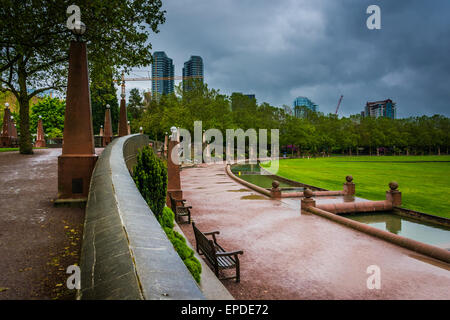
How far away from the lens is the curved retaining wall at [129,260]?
139 centimetres

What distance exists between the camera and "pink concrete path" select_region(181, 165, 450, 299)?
21.0 ft

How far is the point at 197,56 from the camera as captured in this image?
603 ft

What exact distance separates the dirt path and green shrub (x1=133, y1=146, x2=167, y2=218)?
216cm

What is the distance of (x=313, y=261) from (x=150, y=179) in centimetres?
523

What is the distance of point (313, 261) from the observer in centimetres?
798

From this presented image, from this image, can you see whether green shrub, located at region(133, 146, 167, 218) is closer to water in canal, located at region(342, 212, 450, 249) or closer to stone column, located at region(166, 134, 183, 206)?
stone column, located at region(166, 134, 183, 206)

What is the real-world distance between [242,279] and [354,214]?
10515 mm

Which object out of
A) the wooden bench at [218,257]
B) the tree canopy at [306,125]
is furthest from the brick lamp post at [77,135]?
the tree canopy at [306,125]

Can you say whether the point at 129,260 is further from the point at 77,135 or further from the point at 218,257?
the point at 218,257

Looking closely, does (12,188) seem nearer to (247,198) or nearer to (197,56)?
(247,198)

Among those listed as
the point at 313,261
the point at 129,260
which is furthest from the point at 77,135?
the point at 313,261

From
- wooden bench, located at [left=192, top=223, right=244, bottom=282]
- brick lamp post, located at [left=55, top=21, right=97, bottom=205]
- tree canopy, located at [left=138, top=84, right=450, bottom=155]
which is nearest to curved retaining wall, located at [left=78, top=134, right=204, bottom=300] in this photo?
brick lamp post, located at [left=55, top=21, right=97, bottom=205]

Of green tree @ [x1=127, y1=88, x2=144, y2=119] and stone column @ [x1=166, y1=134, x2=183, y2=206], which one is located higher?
→ green tree @ [x1=127, y1=88, x2=144, y2=119]

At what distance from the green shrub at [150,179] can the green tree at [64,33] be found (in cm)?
724
